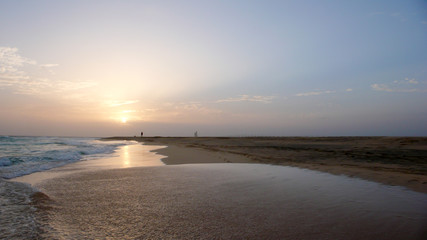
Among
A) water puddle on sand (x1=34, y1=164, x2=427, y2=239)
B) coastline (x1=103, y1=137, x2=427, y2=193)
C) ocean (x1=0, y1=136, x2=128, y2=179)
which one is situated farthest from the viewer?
ocean (x1=0, y1=136, x2=128, y2=179)

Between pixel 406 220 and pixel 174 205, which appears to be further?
pixel 174 205

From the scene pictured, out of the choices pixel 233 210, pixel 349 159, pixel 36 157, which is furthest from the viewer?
pixel 36 157

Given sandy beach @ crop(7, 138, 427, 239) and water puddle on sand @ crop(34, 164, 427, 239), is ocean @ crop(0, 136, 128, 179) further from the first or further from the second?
water puddle on sand @ crop(34, 164, 427, 239)

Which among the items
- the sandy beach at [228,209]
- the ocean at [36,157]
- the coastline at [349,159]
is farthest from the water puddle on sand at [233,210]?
the ocean at [36,157]

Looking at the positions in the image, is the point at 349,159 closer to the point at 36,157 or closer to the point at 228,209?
the point at 228,209

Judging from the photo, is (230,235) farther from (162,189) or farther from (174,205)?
(162,189)

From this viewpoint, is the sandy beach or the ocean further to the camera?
the ocean

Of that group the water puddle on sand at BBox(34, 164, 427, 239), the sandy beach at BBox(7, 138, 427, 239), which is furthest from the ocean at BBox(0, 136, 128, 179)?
the water puddle on sand at BBox(34, 164, 427, 239)

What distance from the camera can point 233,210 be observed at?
452 centimetres

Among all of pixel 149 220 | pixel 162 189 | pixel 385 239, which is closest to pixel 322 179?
pixel 385 239

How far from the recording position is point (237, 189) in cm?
636

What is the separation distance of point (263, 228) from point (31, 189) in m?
6.64

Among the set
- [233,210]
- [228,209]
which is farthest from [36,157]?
[233,210]

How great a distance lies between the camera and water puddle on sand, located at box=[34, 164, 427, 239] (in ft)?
11.4
